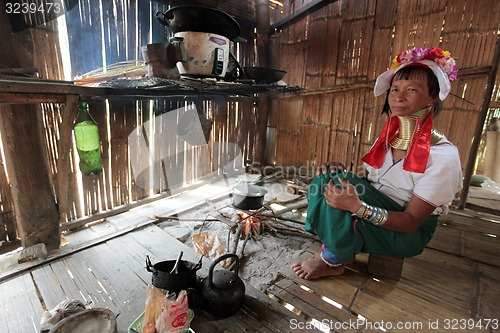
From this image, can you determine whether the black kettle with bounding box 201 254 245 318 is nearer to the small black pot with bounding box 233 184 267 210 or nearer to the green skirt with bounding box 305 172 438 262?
the green skirt with bounding box 305 172 438 262

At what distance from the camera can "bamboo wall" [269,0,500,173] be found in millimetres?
3314

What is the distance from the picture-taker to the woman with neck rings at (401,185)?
174 cm

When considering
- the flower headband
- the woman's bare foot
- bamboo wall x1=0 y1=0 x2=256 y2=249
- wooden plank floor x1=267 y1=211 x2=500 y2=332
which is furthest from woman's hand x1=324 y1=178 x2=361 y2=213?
bamboo wall x1=0 y1=0 x2=256 y2=249

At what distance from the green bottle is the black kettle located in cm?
176

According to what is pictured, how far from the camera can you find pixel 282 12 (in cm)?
503

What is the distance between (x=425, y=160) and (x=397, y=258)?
879mm

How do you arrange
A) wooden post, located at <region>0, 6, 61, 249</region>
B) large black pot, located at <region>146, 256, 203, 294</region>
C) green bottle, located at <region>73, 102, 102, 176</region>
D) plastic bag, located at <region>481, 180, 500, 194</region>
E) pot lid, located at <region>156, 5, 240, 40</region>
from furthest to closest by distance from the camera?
plastic bag, located at <region>481, 180, 500, 194</region> → green bottle, located at <region>73, 102, 102, 176</region> → pot lid, located at <region>156, 5, 240, 40</region> → wooden post, located at <region>0, 6, 61, 249</region> → large black pot, located at <region>146, 256, 203, 294</region>

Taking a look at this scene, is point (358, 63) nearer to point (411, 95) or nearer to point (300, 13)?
point (300, 13)

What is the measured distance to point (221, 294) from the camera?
5.58 feet

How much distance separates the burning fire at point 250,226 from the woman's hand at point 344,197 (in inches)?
45.7

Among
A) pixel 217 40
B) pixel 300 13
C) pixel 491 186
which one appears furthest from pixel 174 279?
pixel 491 186

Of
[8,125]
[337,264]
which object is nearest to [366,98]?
[337,264]

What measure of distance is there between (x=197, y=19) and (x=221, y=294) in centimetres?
224

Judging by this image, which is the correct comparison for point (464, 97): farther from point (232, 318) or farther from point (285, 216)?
point (232, 318)
